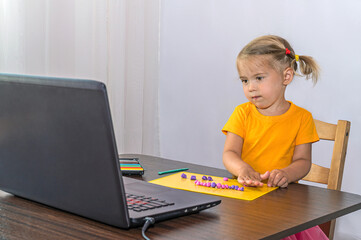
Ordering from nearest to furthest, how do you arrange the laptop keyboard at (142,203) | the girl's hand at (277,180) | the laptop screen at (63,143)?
the laptop screen at (63,143) → the laptop keyboard at (142,203) → the girl's hand at (277,180)

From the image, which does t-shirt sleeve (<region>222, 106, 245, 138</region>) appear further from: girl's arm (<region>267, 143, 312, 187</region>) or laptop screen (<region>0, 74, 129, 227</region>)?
laptop screen (<region>0, 74, 129, 227</region>)

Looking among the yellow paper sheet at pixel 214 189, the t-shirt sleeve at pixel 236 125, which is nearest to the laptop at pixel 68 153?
the yellow paper sheet at pixel 214 189

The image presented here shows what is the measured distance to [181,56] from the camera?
9.39 feet

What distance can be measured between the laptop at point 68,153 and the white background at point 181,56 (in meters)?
1.37

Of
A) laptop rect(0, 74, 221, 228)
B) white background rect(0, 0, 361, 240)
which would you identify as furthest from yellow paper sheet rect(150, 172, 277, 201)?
white background rect(0, 0, 361, 240)

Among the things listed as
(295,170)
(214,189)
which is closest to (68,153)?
(214,189)

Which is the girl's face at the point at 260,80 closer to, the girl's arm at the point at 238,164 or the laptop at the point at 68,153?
the girl's arm at the point at 238,164

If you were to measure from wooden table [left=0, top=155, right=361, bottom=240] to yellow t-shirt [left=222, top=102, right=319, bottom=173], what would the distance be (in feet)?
1.34

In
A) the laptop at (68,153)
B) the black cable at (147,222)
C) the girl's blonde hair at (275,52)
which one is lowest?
the black cable at (147,222)

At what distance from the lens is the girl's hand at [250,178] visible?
1108 mm

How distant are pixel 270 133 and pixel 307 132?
11 centimetres

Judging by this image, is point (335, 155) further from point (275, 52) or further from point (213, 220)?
point (213, 220)

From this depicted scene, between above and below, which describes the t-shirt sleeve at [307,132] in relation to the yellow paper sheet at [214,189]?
above

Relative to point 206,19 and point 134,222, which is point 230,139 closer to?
point 134,222
